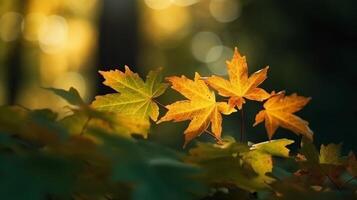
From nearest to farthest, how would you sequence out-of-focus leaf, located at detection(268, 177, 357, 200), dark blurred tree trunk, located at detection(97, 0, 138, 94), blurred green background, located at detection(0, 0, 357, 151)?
1. out-of-focus leaf, located at detection(268, 177, 357, 200)
2. dark blurred tree trunk, located at detection(97, 0, 138, 94)
3. blurred green background, located at detection(0, 0, 357, 151)

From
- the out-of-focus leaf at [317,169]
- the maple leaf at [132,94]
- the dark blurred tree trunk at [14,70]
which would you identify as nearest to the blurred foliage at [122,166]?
the out-of-focus leaf at [317,169]

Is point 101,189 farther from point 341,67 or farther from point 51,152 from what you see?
point 341,67

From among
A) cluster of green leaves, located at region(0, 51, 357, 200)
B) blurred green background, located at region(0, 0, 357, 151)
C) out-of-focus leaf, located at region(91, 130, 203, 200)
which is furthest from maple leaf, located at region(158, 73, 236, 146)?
blurred green background, located at region(0, 0, 357, 151)

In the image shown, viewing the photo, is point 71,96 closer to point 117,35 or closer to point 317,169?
point 317,169

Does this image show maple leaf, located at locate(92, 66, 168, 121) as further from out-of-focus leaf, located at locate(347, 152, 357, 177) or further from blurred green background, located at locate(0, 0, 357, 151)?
blurred green background, located at locate(0, 0, 357, 151)

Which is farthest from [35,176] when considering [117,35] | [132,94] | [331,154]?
[117,35]

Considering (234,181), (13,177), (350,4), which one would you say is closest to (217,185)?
(234,181)
